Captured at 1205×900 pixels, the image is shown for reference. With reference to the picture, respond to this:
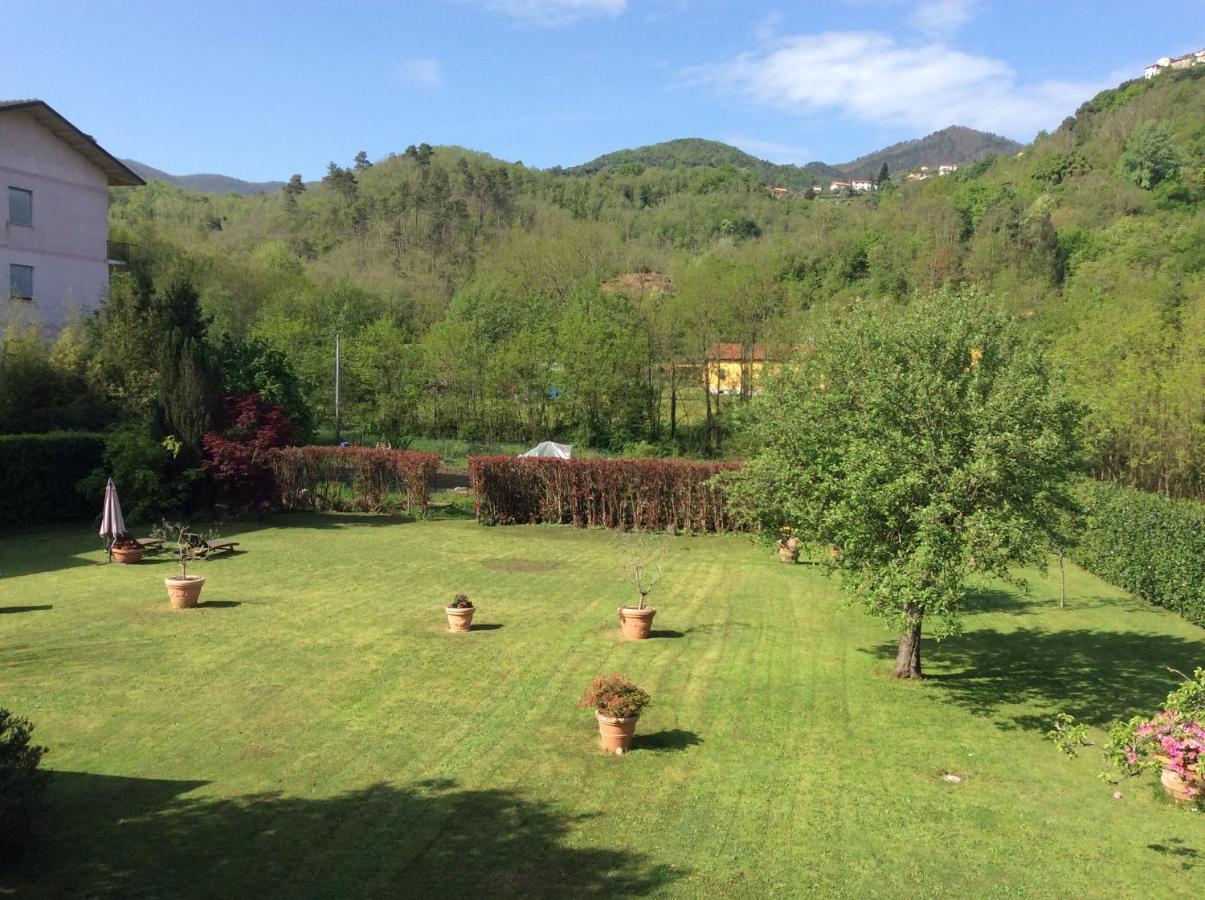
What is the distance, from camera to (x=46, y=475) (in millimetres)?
22125

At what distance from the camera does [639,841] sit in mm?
7074

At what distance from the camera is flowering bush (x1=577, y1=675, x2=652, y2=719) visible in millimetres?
8750

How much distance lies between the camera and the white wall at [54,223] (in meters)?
28.7

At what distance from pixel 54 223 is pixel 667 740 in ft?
102

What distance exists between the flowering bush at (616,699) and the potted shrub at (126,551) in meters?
12.7

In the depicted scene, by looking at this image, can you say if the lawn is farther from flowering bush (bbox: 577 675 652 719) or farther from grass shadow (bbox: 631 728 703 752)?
flowering bush (bbox: 577 675 652 719)

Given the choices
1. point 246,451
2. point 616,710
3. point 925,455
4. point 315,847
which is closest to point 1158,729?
point 616,710

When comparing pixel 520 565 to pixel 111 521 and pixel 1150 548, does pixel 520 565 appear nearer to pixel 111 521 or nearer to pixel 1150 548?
pixel 111 521

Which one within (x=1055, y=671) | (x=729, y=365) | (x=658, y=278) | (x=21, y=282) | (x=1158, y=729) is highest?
(x=658, y=278)

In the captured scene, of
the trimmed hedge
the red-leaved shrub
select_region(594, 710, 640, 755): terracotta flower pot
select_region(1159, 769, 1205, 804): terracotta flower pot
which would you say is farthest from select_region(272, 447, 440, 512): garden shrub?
select_region(1159, 769, 1205, 804): terracotta flower pot

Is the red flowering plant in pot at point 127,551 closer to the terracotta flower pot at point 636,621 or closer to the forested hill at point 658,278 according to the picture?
the terracotta flower pot at point 636,621

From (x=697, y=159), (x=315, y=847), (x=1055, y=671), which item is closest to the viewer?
(x=315, y=847)

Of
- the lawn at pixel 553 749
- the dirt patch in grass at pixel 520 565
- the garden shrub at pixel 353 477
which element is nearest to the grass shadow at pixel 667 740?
the lawn at pixel 553 749

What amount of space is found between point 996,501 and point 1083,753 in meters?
2.96
